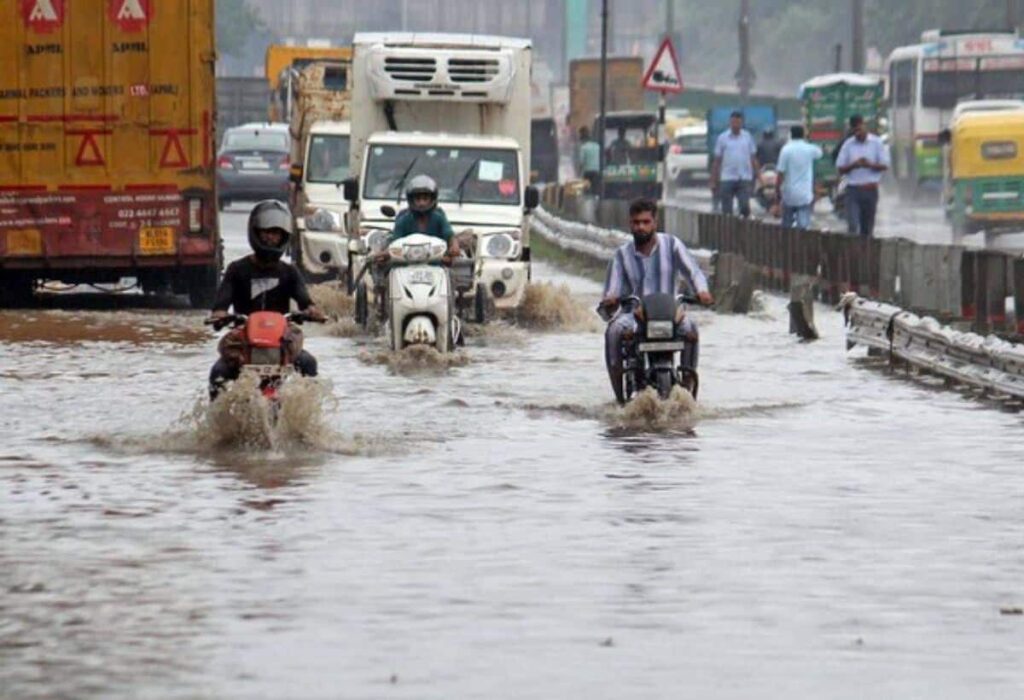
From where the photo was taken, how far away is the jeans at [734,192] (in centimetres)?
4297

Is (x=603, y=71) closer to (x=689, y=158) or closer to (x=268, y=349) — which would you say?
(x=268, y=349)

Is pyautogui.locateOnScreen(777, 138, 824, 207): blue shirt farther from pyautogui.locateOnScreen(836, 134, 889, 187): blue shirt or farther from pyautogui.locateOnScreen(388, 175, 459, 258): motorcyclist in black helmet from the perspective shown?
pyautogui.locateOnScreen(388, 175, 459, 258): motorcyclist in black helmet

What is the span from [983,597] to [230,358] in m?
5.82

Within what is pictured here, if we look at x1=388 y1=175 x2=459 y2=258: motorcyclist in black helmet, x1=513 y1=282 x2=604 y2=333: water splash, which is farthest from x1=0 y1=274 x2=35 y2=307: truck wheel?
x1=388 y1=175 x2=459 y2=258: motorcyclist in black helmet

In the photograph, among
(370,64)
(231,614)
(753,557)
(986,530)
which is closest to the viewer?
(231,614)

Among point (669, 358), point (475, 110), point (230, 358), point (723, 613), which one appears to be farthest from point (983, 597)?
point (475, 110)

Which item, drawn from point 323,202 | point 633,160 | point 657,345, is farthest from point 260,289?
point 633,160

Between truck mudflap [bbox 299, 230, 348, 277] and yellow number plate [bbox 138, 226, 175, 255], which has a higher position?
yellow number plate [bbox 138, 226, 175, 255]

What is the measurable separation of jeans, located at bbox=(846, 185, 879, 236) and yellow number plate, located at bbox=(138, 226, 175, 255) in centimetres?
1007

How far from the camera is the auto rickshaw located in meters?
43.9

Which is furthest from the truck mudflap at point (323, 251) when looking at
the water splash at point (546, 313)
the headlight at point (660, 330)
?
the headlight at point (660, 330)

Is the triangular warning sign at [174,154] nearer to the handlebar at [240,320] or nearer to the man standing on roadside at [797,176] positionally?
the man standing on roadside at [797,176]

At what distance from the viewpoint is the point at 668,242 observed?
18234 millimetres

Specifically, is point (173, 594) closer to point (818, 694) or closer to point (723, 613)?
point (723, 613)
